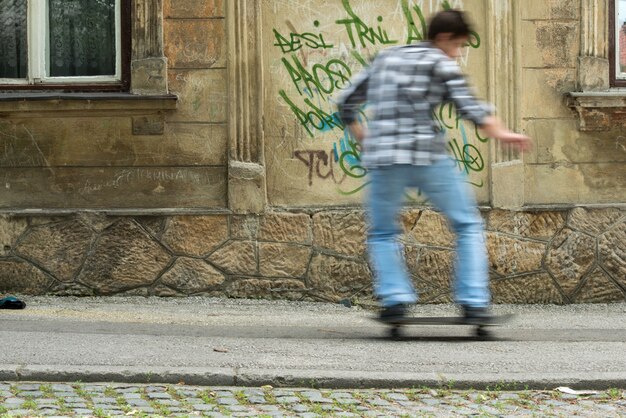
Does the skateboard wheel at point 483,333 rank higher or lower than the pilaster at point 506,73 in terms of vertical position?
lower

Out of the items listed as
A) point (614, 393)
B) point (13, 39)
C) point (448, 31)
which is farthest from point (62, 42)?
point (614, 393)

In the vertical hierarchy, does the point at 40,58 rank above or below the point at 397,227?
above

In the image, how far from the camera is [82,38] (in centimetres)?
935

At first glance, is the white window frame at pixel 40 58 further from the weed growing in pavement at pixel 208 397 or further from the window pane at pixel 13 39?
the weed growing in pavement at pixel 208 397

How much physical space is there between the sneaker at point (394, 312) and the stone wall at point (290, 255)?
3003mm

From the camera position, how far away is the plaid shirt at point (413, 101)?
6062 millimetres

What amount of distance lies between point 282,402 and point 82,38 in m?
5.08

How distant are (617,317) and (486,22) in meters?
2.56

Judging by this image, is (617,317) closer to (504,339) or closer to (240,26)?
(504,339)

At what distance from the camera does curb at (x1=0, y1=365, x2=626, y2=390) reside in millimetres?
5430

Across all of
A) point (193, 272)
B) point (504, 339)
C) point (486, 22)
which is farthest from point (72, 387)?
point (486, 22)

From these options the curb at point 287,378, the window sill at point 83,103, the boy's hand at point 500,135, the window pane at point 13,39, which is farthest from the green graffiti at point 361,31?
the curb at point 287,378

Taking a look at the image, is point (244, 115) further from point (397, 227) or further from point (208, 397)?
point (208, 397)

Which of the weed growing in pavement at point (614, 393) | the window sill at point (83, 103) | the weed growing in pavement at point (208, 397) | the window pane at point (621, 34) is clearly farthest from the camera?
the window pane at point (621, 34)
